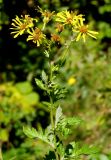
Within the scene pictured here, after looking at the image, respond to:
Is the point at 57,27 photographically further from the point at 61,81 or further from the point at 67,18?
the point at 61,81

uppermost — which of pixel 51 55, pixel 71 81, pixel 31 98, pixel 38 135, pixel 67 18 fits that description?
pixel 71 81

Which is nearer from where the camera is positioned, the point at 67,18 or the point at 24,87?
the point at 67,18

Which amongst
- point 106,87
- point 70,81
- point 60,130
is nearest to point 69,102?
point 70,81

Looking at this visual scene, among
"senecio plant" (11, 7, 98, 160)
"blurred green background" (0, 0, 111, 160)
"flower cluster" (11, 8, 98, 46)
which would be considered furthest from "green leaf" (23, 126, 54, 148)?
"blurred green background" (0, 0, 111, 160)

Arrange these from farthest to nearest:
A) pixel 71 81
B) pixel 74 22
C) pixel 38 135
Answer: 1. pixel 71 81
2. pixel 38 135
3. pixel 74 22

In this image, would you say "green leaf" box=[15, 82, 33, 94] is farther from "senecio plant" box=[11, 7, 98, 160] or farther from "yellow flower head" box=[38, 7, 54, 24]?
"yellow flower head" box=[38, 7, 54, 24]

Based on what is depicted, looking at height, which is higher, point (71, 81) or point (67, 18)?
point (71, 81)

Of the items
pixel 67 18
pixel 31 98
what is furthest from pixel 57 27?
pixel 31 98

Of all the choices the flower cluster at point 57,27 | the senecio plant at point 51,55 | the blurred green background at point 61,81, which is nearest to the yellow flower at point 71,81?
the blurred green background at point 61,81

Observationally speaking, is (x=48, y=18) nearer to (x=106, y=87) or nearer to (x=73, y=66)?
(x=106, y=87)
